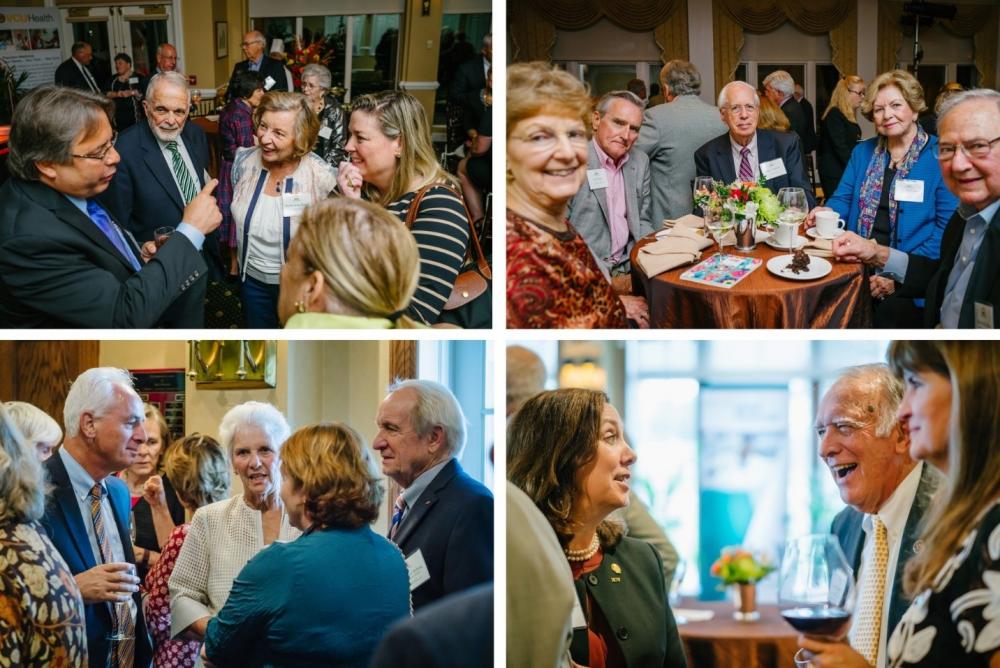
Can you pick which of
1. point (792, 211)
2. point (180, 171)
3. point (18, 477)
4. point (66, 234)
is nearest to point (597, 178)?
point (792, 211)

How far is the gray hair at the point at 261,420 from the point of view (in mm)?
2605

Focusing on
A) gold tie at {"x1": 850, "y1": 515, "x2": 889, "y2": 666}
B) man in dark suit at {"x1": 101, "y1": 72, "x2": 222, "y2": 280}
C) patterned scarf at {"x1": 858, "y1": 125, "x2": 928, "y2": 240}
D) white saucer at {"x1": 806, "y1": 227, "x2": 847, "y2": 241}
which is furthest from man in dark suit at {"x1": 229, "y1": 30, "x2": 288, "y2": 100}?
gold tie at {"x1": 850, "y1": 515, "x2": 889, "y2": 666}

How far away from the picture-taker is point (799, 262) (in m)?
2.82

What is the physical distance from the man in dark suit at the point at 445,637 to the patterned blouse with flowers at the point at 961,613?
37.9 inches

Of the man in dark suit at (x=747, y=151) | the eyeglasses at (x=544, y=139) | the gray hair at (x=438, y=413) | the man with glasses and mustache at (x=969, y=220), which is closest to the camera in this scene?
the eyeglasses at (x=544, y=139)

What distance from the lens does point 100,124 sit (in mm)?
2586

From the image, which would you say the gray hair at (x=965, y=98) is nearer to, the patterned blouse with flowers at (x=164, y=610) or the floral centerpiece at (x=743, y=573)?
the floral centerpiece at (x=743, y=573)

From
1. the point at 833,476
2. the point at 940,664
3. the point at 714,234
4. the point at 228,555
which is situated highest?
the point at 714,234

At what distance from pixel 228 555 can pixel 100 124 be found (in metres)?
1.05

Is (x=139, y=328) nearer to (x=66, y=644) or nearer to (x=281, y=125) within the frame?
(x=281, y=125)

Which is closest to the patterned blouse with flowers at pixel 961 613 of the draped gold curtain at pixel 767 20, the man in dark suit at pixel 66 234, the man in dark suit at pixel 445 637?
the man in dark suit at pixel 445 637

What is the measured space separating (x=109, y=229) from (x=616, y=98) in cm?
126

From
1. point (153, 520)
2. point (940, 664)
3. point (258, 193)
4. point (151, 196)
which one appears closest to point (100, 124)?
point (151, 196)

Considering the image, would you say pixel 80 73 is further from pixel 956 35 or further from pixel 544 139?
pixel 956 35
